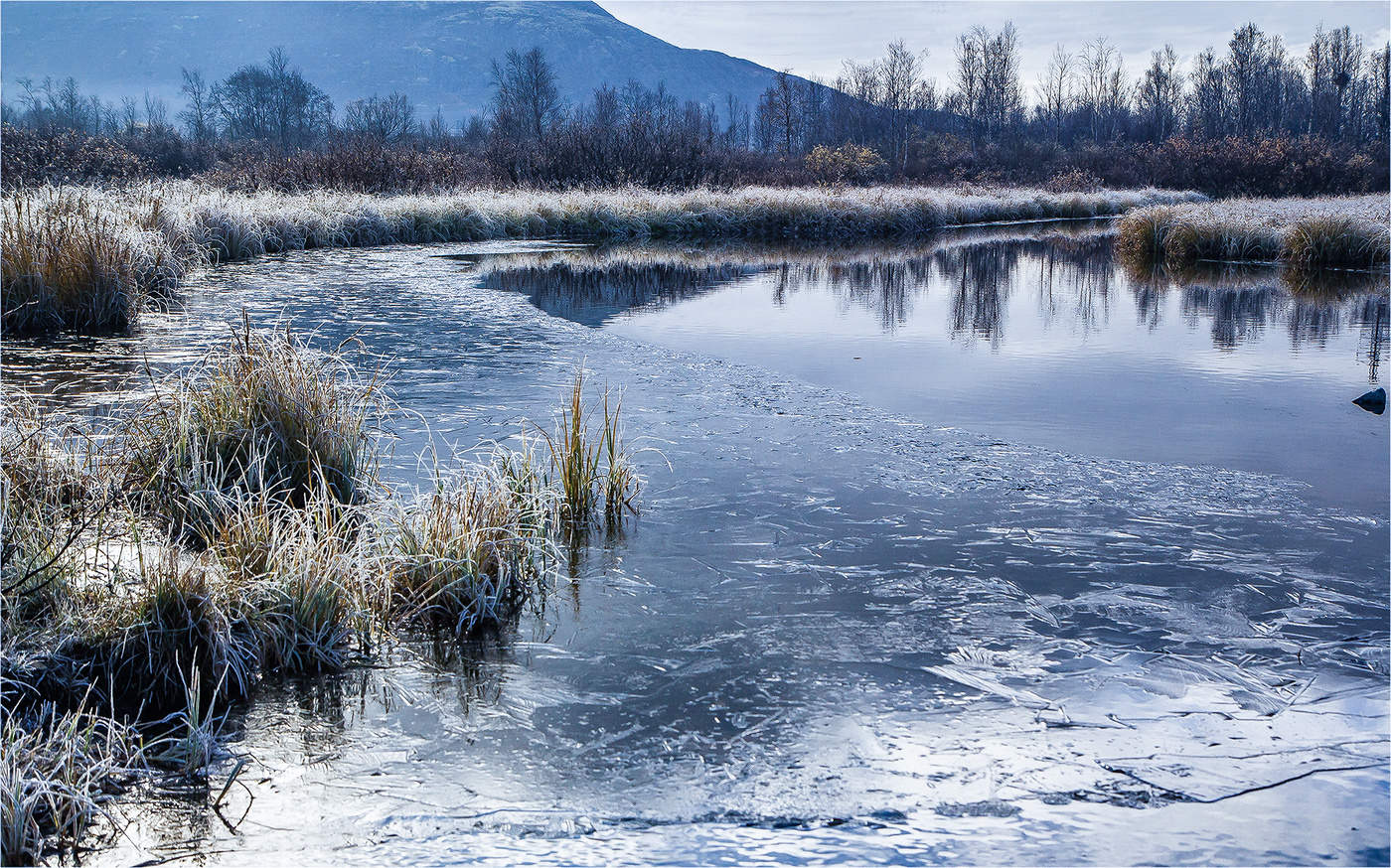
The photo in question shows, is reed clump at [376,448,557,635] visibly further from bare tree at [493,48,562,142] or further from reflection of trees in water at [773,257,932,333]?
bare tree at [493,48,562,142]

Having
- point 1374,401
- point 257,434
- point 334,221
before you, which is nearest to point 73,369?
point 257,434

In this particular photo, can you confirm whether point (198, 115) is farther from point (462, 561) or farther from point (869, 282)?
point (462, 561)

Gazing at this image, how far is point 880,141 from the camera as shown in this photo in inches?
2096

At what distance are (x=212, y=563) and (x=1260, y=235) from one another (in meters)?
17.3

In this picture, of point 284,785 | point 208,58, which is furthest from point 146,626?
point 208,58

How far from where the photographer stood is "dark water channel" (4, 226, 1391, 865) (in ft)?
7.82

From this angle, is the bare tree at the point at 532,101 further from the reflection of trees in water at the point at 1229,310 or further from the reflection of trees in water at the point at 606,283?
the reflection of trees in water at the point at 1229,310

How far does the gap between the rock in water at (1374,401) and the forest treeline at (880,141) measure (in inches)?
729

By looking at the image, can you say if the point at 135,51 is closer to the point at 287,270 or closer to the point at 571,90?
the point at 571,90

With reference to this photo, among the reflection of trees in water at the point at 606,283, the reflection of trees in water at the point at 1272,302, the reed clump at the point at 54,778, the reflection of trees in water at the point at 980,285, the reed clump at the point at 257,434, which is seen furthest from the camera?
the reflection of trees in water at the point at 606,283

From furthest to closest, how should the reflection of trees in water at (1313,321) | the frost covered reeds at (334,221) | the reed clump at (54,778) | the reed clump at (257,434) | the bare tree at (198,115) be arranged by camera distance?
the bare tree at (198,115)
the reflection of trees in water at (1313,321)
the frost covered reeds at (334,221)
the reed clump at (257,434)
the reed clump at (54,778)

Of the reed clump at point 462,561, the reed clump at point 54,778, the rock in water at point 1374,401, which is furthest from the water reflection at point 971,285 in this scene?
the reed clump at point 54,778

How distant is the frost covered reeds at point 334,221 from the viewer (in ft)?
29.4

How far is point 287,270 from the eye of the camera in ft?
45.5
